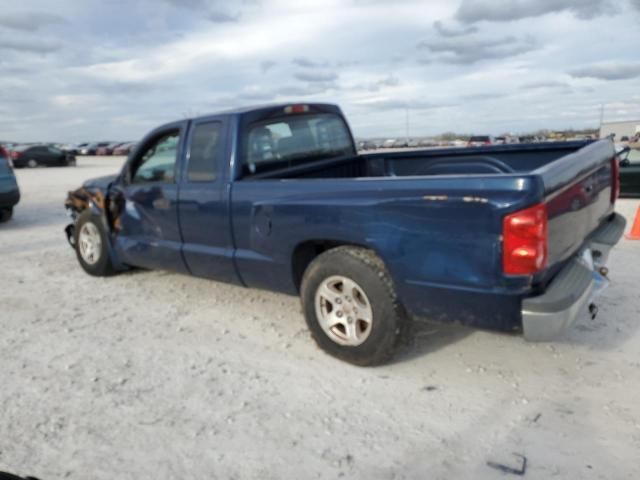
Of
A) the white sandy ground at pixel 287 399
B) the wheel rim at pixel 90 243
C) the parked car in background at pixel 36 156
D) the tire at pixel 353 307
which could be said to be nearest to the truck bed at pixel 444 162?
the tire at pixel 353 307

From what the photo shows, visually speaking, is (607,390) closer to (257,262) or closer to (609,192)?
(609,192)

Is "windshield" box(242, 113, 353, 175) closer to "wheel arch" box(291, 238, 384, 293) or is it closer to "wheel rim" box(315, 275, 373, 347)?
"wheel arch" box(291, 238, 384, 293)

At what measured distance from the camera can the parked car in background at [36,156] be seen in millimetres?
31734

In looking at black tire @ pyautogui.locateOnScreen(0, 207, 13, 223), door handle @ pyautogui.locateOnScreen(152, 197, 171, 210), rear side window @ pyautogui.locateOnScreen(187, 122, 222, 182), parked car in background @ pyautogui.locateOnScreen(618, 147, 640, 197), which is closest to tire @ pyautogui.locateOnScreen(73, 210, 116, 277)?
door handle @ pyautogui.locateOnScreen(152, 197, 171, 210)

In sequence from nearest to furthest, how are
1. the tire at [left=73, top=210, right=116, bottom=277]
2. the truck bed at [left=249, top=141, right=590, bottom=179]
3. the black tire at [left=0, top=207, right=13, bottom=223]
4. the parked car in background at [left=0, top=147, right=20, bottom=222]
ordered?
the truck bed at [left=249, top=141, right=590, bottom=179], the tire at [left=73, top=210, right=116, bottom=277], the parked car in background at [left=0, top=147, right=20, bottom=222], the black tire at [left=0, top=207, right=13, bottom=223]

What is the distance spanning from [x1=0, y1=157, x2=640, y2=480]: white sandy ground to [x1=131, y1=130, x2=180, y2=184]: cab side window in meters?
1.28

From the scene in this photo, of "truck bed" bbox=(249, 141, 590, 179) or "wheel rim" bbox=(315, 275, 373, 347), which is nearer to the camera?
"wheel rim" bbox=(315, 275, 373, 347)

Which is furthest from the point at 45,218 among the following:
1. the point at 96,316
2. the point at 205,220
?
the point at 205,220

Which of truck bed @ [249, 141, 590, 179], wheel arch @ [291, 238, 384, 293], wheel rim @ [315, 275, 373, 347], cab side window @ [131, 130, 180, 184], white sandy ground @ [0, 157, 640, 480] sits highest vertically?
cab side window @ [131, 130, 180, 184]

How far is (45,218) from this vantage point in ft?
36.5

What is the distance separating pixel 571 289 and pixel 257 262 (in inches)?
89.0

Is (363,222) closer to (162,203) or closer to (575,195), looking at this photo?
(575,195)

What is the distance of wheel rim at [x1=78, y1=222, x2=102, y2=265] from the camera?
19.6ft

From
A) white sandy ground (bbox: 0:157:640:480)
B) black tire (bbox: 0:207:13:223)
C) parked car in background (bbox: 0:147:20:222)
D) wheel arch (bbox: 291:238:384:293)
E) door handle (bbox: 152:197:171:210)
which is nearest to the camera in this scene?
white sandy ground (bbox: 0:157:640:480)
